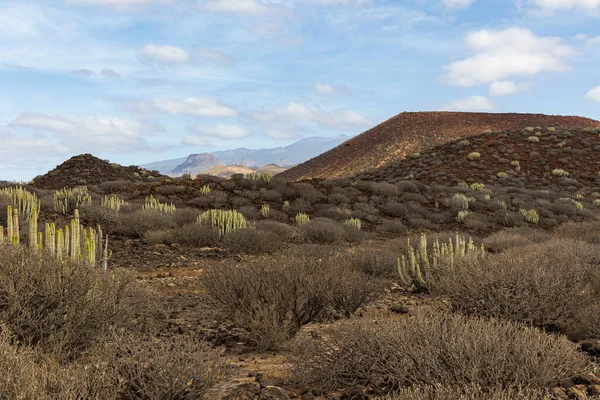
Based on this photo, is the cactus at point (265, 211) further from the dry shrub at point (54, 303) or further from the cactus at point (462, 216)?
the dry shrub at point (54, 303)

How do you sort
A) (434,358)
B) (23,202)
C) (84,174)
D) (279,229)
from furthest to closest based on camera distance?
(84,174), (279,229), (23,202), (434,358)

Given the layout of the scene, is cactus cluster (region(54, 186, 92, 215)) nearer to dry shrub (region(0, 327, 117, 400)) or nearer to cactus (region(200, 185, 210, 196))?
cactus (region(200, 185, 210, 196))

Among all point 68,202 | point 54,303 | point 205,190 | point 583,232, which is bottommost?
point 583,232

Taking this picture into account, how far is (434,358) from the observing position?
3738 millimetres

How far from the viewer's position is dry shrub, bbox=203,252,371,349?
5414 mm

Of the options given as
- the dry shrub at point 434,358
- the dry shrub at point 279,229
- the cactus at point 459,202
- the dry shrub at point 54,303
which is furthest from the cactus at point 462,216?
the dry shrub at point 54,303

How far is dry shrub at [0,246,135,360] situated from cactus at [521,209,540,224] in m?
19.3

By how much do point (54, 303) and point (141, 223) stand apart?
350 inches

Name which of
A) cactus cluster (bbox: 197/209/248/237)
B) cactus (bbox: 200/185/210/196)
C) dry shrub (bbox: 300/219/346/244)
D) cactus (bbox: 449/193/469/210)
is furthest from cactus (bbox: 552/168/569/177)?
cactus cluster (bbox: 197/209/248/237)

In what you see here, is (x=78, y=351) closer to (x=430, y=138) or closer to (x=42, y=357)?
(x=42, y=357)

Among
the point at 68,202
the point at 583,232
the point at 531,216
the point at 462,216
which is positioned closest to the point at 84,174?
the point at 68,202

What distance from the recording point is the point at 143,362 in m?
3.69

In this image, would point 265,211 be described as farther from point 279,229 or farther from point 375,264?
point 375,264

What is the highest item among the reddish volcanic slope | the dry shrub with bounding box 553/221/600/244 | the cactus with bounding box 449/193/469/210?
the reddish volcanic slope
